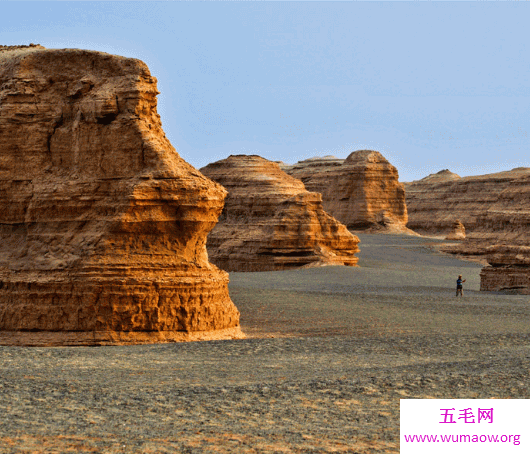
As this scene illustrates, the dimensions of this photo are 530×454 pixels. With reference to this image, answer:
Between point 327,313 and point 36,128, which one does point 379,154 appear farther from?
point 36,128

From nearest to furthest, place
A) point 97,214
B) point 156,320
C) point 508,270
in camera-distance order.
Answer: point 156,320
point 97,214
point 508,270

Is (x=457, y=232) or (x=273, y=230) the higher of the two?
(x=457, y=232)

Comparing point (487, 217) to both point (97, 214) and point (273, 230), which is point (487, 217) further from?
point (97, 214)

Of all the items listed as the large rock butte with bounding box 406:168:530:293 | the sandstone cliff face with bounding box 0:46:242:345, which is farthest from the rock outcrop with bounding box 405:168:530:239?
the sandstone cliff face with bounding box 0:46:242:345

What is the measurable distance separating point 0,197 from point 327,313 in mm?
9607

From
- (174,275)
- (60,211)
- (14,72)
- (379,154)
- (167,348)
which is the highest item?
(379,154)

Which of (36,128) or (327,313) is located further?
(327,313)

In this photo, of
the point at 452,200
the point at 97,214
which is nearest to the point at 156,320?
the point at 97,214

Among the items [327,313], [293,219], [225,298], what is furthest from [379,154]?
[225,298]

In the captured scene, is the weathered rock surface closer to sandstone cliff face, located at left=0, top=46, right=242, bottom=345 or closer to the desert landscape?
the desert landscape

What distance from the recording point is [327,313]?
25.0 metres

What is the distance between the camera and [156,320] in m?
17.9

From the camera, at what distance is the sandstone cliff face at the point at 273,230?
4550 cm

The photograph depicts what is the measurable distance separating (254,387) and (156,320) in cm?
666
